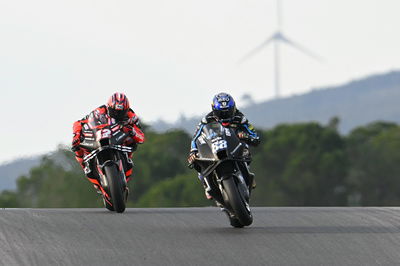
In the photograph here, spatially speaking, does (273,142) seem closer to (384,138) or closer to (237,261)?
(384,138)

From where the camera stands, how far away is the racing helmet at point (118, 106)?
22.4 metres

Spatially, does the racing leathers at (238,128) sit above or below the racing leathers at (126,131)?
above

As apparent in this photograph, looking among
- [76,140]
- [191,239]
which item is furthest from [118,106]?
[191,239]

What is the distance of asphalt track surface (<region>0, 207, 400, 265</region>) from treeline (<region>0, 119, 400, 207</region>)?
71758mm

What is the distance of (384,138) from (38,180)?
153 feet

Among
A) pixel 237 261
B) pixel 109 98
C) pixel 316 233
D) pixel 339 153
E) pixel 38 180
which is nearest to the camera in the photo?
pixel 237 261

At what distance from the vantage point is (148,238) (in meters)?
16.9

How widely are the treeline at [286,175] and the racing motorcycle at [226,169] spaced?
242 ft

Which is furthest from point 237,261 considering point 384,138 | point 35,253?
point 384,138

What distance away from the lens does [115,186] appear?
848 inches

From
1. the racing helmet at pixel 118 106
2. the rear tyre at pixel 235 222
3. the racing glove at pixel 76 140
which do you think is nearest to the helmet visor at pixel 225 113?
the rear tyre at pixel 235 222

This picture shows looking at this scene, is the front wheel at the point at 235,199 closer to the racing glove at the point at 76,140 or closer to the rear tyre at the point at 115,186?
the rear tyre at the point at 115,186

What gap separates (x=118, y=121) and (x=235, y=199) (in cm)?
544

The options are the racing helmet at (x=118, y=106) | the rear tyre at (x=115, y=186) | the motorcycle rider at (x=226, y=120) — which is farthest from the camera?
the racing helmet at (x=118, y=106)
